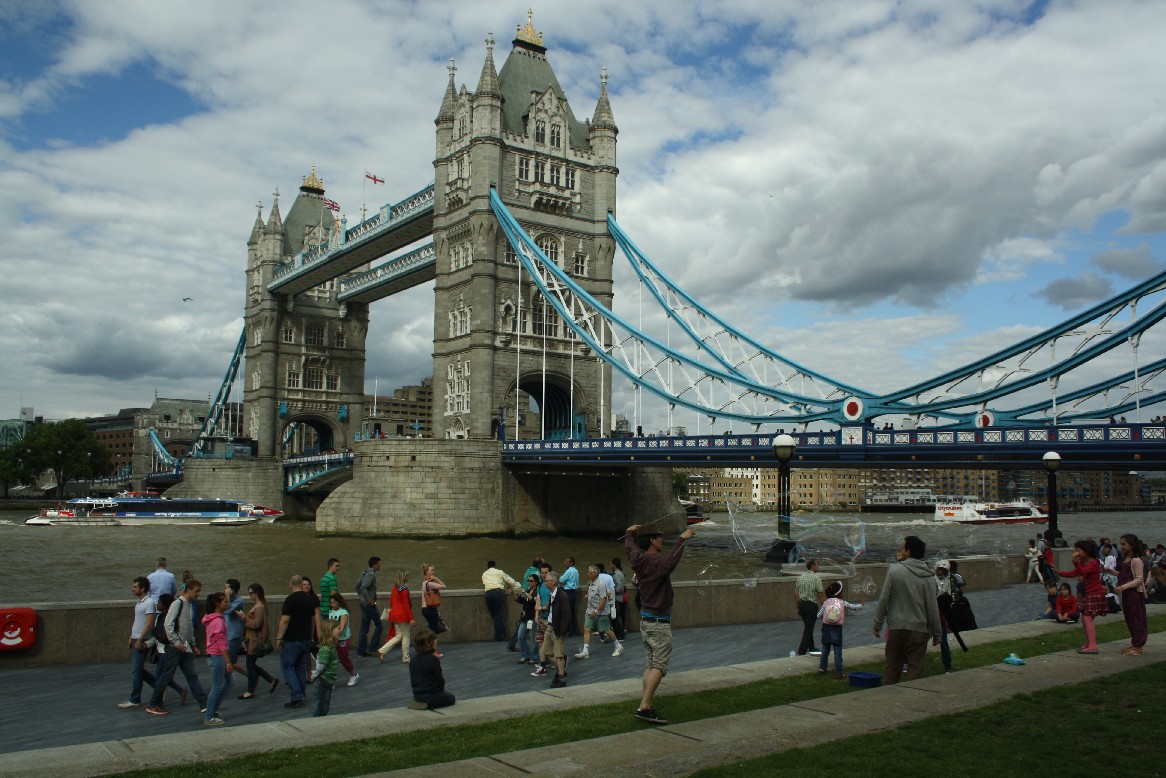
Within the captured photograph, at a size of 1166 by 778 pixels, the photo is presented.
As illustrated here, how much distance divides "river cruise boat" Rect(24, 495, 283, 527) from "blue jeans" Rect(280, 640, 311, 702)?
208 ft

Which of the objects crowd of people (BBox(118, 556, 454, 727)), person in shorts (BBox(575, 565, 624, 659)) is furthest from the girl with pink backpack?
crowd of people (BBox(118, 556, 454, 727))

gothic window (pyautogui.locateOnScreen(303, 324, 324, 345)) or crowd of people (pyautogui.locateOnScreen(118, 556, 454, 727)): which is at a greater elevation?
gothic window (pyautogui.locateOnScreen(303, 324, 324, 345))

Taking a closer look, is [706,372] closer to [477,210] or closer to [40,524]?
[477,210]

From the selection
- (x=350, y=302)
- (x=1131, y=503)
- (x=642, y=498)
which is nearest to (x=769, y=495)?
(x=1131, y=503)

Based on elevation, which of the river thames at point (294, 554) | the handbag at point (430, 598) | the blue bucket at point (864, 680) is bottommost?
the river thames at point (294, 554)

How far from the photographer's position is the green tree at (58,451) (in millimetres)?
110625

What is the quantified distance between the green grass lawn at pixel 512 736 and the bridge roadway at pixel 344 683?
0.98ft

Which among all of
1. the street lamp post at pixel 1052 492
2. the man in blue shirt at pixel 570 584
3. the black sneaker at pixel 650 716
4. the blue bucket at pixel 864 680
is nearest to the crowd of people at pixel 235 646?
the black sneaker at pixel 650 716

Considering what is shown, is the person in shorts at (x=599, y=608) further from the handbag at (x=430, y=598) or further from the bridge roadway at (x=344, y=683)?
the handbag at (x=430, y=598)

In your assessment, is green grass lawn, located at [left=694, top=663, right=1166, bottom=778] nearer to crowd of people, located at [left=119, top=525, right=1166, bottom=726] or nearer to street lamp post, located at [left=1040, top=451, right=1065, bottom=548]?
crowd of people, located at [left=119, top=525, right=1166, bottom=726]

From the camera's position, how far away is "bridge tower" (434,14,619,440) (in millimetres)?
60625

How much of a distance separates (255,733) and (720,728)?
4203 millimetres

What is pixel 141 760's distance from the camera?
782 centimetres

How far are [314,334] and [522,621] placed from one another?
267 feet
